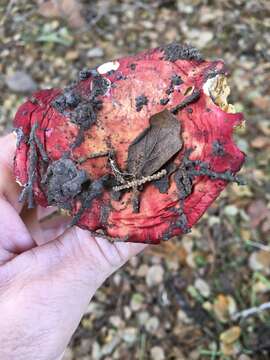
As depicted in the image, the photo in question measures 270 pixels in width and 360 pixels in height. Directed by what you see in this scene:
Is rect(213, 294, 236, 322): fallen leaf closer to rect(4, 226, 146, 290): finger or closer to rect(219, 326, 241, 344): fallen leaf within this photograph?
rect(219, 326, 241, 344): fallen leaf

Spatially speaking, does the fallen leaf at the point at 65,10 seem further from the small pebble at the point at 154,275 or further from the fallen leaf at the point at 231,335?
the fallen leaf at the point at 231,335

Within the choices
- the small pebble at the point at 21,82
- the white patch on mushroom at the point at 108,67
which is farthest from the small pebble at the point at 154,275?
the small pebble at the point at 21,82

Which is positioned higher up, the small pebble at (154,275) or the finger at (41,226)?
the finger at (41,226)

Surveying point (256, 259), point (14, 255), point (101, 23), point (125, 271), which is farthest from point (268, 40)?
point (14, 255)

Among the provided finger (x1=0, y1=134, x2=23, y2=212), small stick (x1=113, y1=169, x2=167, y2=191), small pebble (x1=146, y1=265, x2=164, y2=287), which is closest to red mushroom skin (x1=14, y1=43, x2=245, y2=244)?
small stick (x1=113, y1=169, x2=167, y2=191)

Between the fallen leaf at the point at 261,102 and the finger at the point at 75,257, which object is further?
the fallen leaf at the point at 261,102

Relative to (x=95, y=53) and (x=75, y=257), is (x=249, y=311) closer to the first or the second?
(x=75, y=257)
